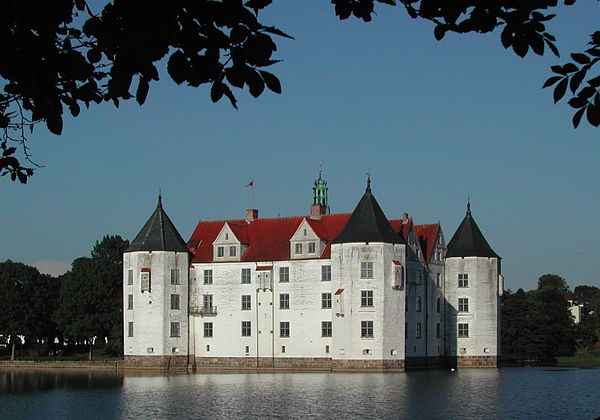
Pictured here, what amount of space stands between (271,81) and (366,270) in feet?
164

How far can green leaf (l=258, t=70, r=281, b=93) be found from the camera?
6.51 metres

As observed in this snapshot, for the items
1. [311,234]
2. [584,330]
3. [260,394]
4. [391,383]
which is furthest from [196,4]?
[584,330]

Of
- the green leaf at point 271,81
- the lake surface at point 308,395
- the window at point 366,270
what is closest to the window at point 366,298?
the window at point 366,270

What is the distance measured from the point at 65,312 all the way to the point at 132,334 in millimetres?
14357

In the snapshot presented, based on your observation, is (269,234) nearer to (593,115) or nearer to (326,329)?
(326,329)

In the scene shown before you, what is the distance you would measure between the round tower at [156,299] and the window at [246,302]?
138 inches

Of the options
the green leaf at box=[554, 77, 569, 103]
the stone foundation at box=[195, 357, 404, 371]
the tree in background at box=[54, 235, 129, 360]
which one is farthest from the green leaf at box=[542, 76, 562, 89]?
the tree in background at box=[54, 235, 129, 360]

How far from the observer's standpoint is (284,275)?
5994 cm

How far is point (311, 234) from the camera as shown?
5950cm

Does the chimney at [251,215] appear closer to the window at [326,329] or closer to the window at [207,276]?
the window at [207,276]

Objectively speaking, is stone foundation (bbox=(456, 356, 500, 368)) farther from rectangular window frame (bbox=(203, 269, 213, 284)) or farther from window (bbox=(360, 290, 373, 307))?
rectangular window frame (bbox=(203, 269, 213, 284))

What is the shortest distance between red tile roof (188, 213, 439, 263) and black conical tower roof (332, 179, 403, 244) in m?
2.29

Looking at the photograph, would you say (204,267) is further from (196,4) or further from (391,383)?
(196,4)

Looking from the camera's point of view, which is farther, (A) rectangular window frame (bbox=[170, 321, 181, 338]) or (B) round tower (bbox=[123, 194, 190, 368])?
(A) rectangular window frame (bbox=[170, 321, 181, 338])
